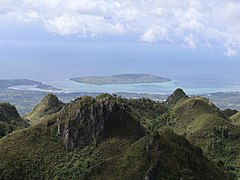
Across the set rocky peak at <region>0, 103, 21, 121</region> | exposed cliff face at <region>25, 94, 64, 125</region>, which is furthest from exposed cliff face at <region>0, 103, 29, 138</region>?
exposed cliff face at <region>25, 94, 64, 125</region>

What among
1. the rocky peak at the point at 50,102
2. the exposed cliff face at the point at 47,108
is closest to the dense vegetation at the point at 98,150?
the exposed cliff face at the point at 47,108

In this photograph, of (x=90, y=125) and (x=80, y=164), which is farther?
(x=90, y=125)

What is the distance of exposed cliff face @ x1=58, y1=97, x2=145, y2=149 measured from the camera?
5394cm

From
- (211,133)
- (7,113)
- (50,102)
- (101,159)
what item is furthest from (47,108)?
(101,159)

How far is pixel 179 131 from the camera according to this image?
86500mm

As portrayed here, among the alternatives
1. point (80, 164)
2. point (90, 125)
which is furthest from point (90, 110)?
point (80, 164)

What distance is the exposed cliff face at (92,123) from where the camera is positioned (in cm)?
5394

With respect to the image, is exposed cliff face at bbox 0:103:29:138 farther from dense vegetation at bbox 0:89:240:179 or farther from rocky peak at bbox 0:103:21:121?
dense vegetation at bbox 0:89:240:179

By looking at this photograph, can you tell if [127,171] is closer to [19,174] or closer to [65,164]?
[65,164]

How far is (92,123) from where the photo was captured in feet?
179

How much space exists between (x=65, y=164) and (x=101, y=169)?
5200 millimetres

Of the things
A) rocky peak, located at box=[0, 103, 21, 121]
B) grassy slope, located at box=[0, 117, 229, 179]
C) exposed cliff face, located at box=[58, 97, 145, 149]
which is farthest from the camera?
rocky peak, located at box=[0, 103, 21, 121]

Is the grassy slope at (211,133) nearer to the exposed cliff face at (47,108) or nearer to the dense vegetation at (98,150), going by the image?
the dense vegetation at (98,150)

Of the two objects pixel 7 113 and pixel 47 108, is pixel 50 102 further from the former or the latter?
pixel 7 113
